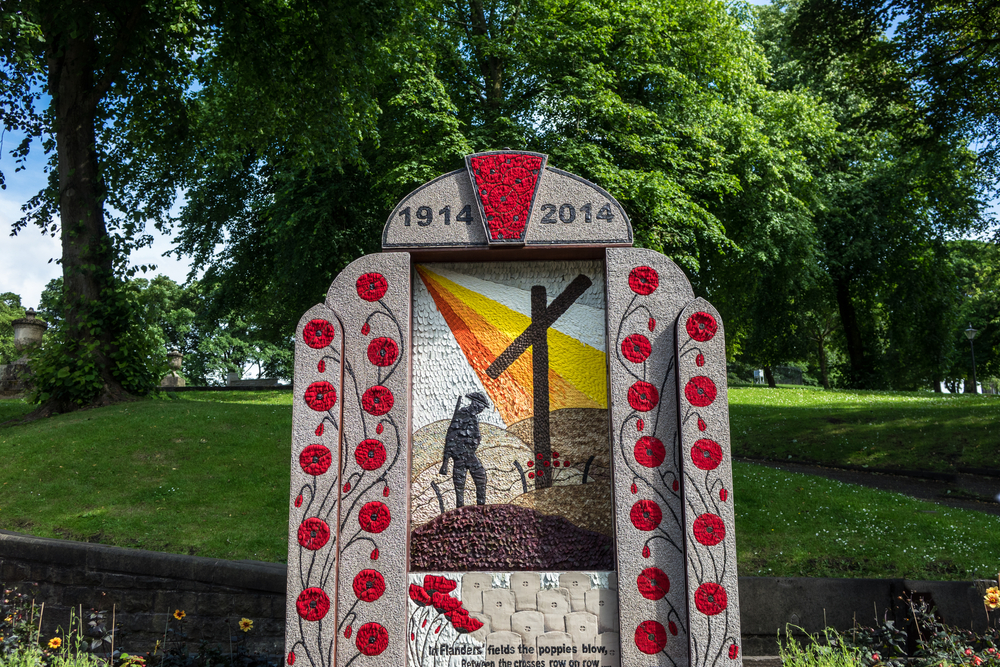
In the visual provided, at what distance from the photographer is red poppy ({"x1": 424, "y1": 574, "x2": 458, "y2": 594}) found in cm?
384

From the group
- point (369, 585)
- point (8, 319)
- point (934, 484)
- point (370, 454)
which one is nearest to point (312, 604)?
point (369, 585)

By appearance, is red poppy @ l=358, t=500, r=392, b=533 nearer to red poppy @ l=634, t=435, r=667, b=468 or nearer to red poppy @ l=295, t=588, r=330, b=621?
red poppy @ l=295, t=588, r=330, b=621

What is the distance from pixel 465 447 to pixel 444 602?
90 centimetres

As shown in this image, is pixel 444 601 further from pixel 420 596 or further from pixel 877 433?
pixel 877 433

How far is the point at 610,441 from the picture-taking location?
393cm

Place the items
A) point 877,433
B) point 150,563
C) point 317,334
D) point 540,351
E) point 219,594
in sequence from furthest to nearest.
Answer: point 877,433 < point 150,563 < point 219,594 < point 540,351 < point 317,334

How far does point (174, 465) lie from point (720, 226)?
11.3 meters

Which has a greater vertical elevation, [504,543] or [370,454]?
[370,454]

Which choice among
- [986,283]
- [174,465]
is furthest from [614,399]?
[986,283]

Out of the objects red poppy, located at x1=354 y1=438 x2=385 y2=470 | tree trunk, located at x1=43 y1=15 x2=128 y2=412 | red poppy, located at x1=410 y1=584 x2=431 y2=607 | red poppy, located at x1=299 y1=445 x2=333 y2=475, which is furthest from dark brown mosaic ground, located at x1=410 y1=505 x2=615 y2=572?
tree trunk, located at x1=43 y1=15 x2=128 y2=412

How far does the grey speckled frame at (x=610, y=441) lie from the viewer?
369 centimetres

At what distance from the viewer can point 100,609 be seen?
5465 mm

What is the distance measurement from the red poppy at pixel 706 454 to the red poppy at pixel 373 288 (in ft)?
6.76

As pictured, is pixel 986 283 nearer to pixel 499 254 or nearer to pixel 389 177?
pixel 389 177
